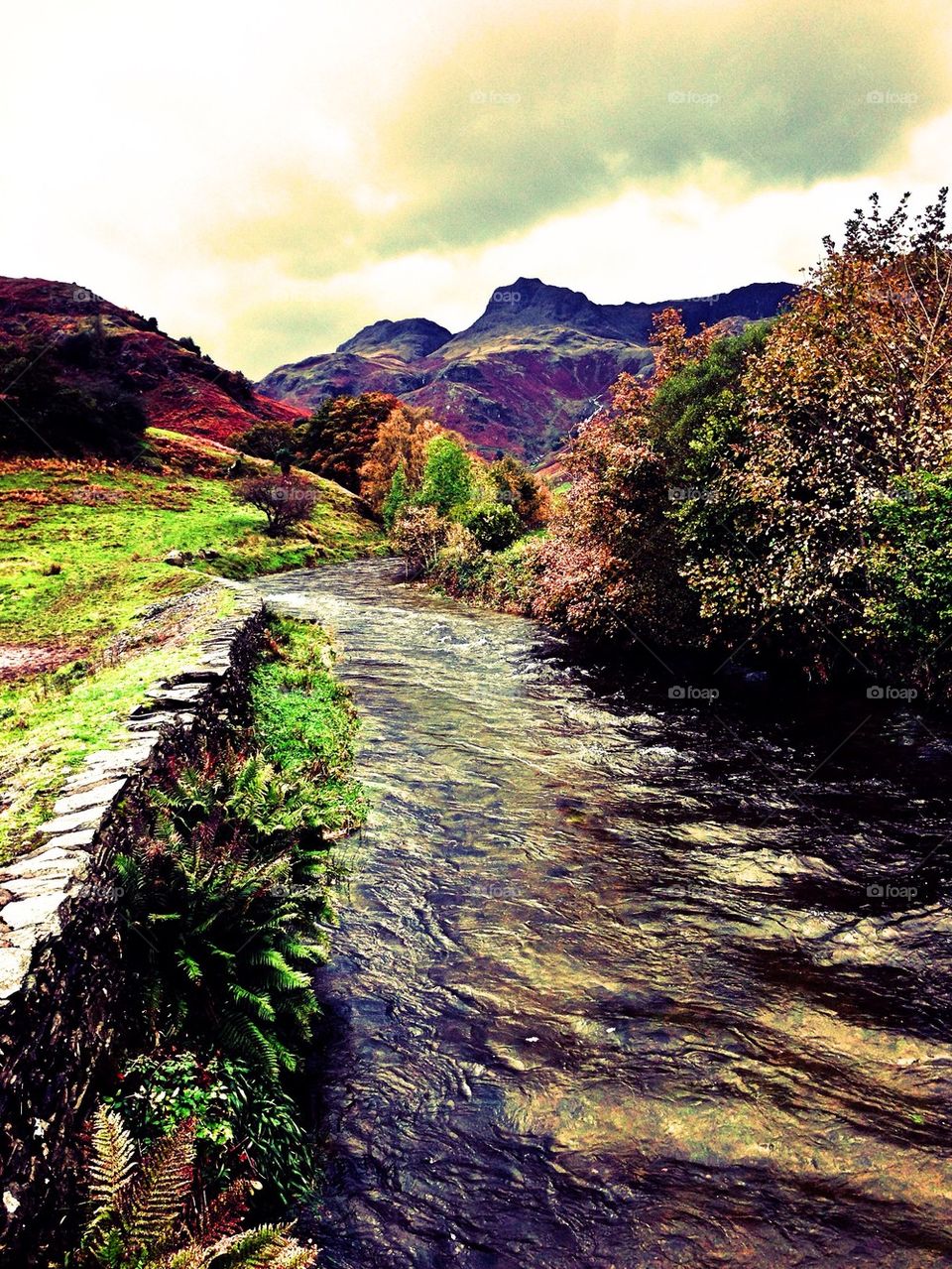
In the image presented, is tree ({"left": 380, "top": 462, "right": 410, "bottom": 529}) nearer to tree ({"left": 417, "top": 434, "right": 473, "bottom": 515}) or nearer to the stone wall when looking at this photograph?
tree ({"left": 417, "top": 434, "right": 473, "bottom": 515})

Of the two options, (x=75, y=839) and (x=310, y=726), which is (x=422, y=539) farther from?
(x=75, y=839)

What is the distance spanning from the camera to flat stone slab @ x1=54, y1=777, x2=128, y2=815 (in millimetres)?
5027

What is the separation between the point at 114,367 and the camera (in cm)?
7394

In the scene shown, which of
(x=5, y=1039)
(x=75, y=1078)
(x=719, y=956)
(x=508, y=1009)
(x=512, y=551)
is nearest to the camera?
(x=5, y=1039)

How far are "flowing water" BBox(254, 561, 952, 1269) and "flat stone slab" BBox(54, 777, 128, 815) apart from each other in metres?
2.53

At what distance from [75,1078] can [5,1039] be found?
70cm

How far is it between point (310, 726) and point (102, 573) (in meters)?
19.7

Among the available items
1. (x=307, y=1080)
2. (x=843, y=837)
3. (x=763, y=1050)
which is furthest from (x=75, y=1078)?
(x=843, y=837)

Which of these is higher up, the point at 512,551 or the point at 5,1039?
the point at 512,551

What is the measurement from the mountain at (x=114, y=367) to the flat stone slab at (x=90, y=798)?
47.0m

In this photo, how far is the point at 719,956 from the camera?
6.03 meters

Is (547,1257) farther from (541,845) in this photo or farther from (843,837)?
(843,837)

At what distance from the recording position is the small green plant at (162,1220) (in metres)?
2.76

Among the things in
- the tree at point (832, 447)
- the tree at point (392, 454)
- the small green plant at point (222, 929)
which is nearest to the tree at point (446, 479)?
the tree at point (392, 454)
